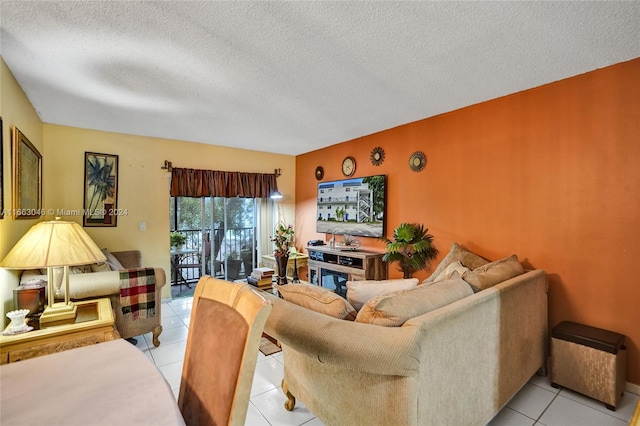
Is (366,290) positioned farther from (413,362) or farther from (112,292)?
(112,292)

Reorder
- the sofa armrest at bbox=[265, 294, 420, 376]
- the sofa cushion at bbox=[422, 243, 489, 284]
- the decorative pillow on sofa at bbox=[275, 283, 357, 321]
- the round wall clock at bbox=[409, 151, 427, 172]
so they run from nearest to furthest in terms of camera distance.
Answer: the sofa armrest at bbox=[265, 294, 420, 376], the decorative pillow on sofa at bbox=[275, 283, 357, 321], the sofa cushion at bbox=[422, 243, 489, 284], the round wall clock at bbox=[409, 151, 427, 172]

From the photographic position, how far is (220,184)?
4.91 meters

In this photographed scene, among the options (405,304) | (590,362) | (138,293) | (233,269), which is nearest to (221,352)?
(405,304)

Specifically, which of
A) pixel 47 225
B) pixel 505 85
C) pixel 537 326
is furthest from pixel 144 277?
pixel 505 85

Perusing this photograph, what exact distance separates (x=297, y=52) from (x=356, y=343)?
1.87 meters

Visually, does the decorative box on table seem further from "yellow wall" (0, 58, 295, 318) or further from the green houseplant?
the green houseplant

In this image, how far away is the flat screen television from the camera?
4.13m

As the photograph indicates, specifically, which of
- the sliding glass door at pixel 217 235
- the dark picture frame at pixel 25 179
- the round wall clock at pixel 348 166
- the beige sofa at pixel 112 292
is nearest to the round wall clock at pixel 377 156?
the round wall clock at pixel 348 166

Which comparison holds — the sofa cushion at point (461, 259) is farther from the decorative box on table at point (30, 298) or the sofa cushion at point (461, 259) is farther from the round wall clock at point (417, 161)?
the decorative box on table at point (30, 298)

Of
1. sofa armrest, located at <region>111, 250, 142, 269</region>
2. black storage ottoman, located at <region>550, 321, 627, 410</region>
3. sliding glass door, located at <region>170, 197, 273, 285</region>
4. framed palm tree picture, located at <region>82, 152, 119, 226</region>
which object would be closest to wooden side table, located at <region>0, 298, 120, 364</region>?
sofa armrest, located at <region>111, 250, 142, 269</region>

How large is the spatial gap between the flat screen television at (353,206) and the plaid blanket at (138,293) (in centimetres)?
262

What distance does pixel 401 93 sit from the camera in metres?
2.84

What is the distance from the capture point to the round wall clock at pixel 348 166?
15.1 feet

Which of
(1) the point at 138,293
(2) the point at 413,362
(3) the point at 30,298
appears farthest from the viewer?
(1) the point at 138,293
